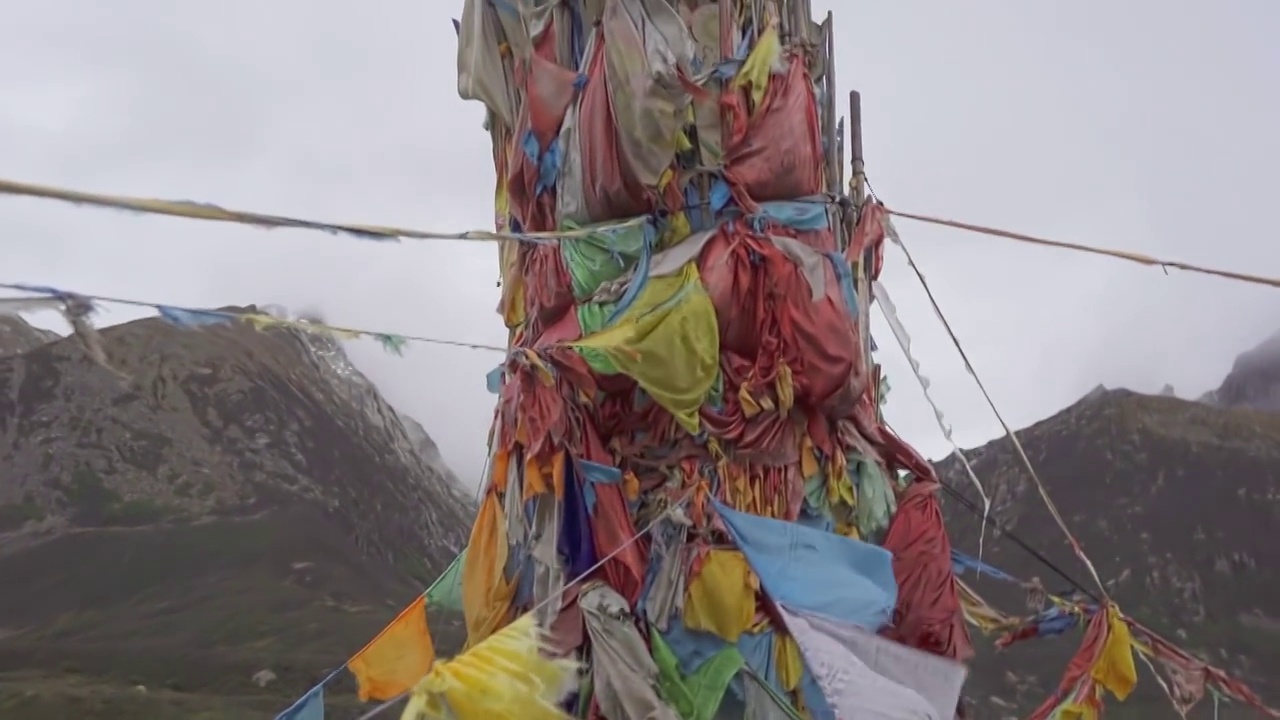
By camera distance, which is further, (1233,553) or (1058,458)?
(1058,458)

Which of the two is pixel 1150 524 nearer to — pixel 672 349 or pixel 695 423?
pixel 695 423

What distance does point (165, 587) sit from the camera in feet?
83.9

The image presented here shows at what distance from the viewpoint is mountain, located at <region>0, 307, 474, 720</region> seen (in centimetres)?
2320

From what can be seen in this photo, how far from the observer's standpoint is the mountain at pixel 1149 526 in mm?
20188

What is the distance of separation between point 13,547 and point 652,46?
2370cm

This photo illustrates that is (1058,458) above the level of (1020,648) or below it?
above

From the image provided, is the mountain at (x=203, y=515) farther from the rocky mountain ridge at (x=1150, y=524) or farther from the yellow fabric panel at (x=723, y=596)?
the yellow fabric panel at (x=723, y=596)

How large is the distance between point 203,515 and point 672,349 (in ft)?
75.4

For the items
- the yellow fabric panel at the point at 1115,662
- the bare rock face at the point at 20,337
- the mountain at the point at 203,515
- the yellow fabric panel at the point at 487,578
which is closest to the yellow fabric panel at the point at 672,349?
the yellow fabric panel at the point at 487,578

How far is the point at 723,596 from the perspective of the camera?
6.20 metres

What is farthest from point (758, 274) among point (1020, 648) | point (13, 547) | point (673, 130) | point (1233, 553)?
point (13, 547)

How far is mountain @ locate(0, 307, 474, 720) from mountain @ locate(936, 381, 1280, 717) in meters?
10.3

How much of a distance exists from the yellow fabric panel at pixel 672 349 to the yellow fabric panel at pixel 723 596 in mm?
595

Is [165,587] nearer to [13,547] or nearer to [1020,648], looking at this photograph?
[13,547]
